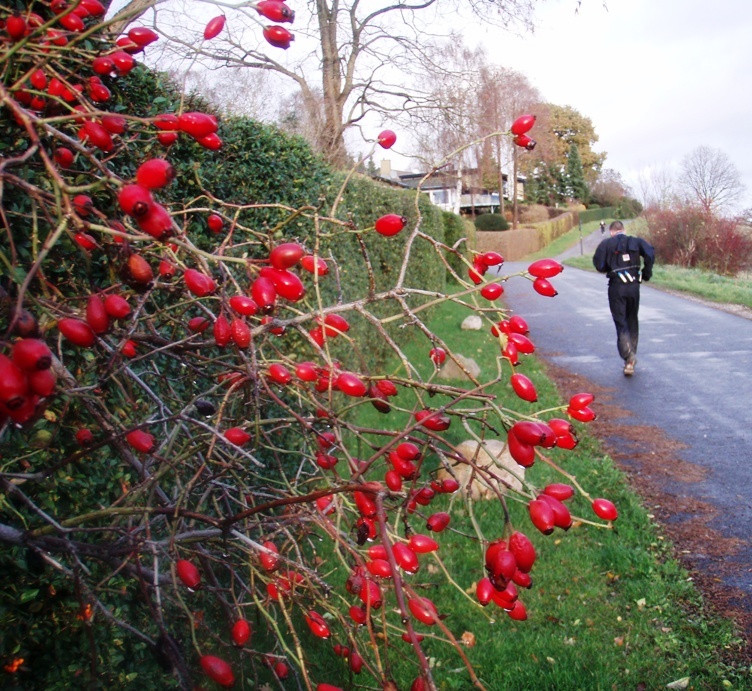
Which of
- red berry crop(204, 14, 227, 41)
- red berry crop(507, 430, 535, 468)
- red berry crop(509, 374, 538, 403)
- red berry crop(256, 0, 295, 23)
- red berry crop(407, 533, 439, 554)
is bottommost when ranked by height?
red berry crop(407, 533, 439, 554)

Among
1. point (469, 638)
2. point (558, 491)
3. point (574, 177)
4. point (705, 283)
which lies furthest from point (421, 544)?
point (574, 177)

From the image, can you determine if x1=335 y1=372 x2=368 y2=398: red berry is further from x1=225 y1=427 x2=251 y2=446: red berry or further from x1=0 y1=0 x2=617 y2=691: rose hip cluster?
x1=225 y1=427 x2=251 y2=446: red berry

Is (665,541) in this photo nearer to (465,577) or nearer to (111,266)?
(465,577)

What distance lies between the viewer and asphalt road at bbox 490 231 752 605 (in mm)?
4664

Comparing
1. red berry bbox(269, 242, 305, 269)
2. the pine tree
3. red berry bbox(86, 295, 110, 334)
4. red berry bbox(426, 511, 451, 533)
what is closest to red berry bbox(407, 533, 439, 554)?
red berry bbox(426, 511, 451, 533)

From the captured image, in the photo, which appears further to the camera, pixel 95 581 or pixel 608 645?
pixel 608 645

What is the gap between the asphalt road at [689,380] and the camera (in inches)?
184

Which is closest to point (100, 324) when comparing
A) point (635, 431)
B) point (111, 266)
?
point (111, 266)

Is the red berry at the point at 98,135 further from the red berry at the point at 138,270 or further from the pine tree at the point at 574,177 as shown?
the pine tree at the point at 574,177

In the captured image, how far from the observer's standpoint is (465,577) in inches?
142

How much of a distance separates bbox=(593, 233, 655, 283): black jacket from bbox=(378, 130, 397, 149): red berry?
711cm

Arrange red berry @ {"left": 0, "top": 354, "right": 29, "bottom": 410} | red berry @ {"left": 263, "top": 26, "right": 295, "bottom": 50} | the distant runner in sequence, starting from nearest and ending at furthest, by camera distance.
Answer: red berry @ {"left": 0, "top": 354, "right": 29, "bottom": 410} → red berry @ {"left": 263, "top": 26, "right": 295, "bottom": 50} → the distant runner

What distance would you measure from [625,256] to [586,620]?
615 cm

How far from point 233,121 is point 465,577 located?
2.69 meters
